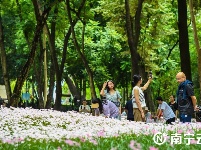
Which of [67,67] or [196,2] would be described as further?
[67,67]

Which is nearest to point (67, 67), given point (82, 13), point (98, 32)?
point (98, 32)

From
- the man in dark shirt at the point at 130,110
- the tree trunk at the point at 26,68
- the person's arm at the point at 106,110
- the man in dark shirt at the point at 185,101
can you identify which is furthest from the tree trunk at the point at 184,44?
the man in dark shirt at the point at 185,101

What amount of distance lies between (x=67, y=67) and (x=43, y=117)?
1854 cm

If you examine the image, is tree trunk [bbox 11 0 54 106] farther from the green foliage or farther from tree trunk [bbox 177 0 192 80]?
the green foliage

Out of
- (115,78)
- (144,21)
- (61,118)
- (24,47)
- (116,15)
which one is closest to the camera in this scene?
(61,118)

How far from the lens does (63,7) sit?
72.0ft

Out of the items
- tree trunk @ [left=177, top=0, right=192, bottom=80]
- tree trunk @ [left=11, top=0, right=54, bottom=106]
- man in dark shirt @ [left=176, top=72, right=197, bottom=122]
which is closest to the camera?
man in dark shirt @ [left=176, top=72, right=197, bottom=122]

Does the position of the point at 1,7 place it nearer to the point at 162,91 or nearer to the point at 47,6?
the point at 47,6

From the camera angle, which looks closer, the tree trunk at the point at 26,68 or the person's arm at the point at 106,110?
the person's arm at the point at 106,110

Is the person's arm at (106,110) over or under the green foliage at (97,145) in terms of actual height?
over

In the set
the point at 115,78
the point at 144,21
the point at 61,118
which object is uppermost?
the point at 144,21

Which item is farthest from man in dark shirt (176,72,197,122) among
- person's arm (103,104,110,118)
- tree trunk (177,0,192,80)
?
tree trunk (177,0,192,80)

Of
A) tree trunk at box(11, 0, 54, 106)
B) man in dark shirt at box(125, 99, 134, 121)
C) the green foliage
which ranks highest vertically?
tree trunk at box(11, 0, 54, 106)

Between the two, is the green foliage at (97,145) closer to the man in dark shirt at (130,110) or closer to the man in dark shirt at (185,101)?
the man in dark shirt at (185,101)
